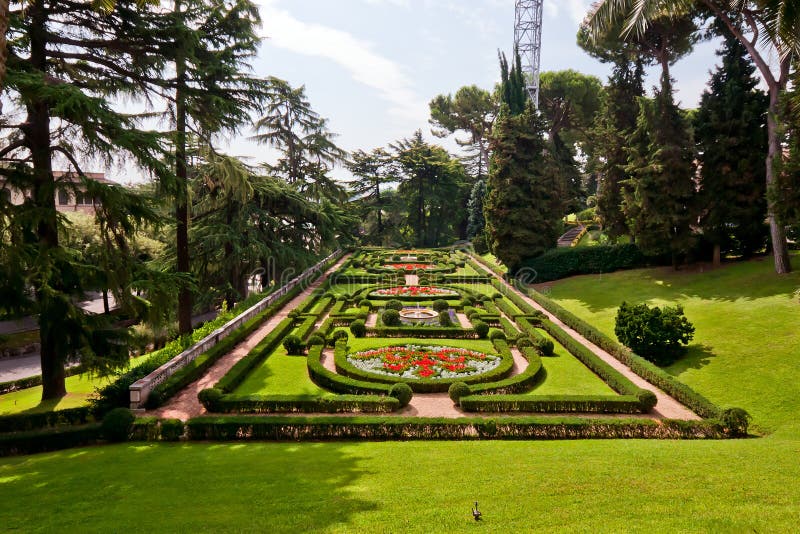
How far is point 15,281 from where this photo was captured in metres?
10.5

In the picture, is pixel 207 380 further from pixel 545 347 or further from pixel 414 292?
pixel 414 292

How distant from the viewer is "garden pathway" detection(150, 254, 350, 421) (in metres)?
12.3

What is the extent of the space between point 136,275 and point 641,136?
27400 millimetres

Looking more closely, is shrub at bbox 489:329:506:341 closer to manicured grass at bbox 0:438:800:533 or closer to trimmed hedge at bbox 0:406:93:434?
manicured grass at bbox 0:438:800:533

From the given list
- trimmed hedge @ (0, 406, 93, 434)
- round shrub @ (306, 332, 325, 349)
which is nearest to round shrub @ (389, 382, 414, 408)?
round shrub @ (306, 332, 325, 349)

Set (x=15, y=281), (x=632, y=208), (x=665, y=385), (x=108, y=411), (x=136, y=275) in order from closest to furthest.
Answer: (x=15, y=281), (x=108, y=411), (x=136, y=275), (x=665, y=385), (x=632, y=208)

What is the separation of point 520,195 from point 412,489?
27.5 m

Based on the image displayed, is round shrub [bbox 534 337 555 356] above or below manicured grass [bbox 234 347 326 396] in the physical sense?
above

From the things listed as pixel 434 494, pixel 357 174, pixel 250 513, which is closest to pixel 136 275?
pixel 250 513

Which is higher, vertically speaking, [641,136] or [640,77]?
[640,77]

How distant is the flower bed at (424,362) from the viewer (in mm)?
15266

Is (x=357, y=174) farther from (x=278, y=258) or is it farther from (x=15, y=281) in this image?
(x=15, y=281)

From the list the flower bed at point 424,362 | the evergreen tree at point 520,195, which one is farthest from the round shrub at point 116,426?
the evergreen tree at point 520,195

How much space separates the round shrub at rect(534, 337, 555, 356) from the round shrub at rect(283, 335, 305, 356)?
9655 mm
